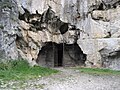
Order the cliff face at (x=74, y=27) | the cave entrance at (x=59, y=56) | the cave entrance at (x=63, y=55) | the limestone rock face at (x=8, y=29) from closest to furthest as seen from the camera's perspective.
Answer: the limestone rock face at (x=8, y=29), the cliff face at (x=74, y=27), the cave entrance at (x=63, y=55), the cave entrance at (x=59, y=56)

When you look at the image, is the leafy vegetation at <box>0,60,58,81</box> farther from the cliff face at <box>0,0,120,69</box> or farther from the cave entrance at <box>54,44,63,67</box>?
the cave entrance at <box>54,44,63,67</box>

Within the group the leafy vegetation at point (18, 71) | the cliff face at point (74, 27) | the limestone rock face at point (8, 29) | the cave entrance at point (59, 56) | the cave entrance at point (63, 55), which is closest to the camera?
the leafy vegetation at point (18, 71)

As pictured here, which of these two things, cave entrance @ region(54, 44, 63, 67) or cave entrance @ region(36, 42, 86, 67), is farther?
cave entrance @ region(54, 44, 63, 67)

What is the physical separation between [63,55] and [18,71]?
41.1 ft

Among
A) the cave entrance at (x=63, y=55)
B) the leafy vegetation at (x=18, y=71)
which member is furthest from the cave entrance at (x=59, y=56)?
the leafy vegetation at (x=18, y=71)

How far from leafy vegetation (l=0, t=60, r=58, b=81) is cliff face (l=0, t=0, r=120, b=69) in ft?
12.6

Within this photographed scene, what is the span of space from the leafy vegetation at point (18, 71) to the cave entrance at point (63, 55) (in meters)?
8.51

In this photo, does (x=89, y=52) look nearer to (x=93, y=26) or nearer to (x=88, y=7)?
(x=93, y=26)

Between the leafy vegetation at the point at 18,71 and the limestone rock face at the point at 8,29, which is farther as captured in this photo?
the limestone rock face at the point at 8,29

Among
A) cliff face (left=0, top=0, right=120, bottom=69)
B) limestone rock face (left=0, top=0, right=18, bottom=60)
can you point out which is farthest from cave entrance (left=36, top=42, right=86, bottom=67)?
limestone rock face (left=0, top=0, right=18, bottom=60)

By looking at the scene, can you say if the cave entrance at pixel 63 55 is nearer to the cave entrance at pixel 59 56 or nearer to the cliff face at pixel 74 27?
the cave entrance at pixel 59 56

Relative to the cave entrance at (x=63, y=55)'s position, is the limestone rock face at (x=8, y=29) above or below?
above

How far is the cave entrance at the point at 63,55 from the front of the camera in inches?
1216

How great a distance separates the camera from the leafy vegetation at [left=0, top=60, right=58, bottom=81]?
56.9 ft
